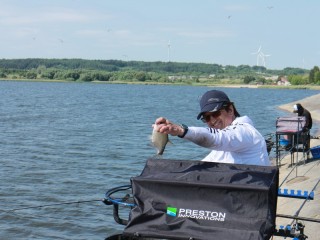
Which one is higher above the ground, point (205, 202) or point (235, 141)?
point (235, 141)

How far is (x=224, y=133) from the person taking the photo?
402 centimetres

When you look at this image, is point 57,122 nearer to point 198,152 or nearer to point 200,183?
point 198,152

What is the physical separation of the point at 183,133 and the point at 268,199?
0.66 m

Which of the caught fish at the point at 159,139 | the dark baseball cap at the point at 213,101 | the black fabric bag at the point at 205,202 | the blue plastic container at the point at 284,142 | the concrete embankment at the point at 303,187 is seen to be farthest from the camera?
the blue plastic container at the point at 284,142

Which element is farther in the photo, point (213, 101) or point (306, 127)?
point (306, 127)

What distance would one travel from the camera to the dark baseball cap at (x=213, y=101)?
170 inches

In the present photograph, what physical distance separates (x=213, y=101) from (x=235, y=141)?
14.9 inches

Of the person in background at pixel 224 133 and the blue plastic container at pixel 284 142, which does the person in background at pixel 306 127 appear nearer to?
the blue plastic container at pixel 284 142

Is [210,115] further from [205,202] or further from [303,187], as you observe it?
[303,187]

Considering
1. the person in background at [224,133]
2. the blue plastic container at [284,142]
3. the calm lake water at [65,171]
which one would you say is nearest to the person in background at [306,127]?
the blue plastic container at [284,142]

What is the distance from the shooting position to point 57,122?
43.6m

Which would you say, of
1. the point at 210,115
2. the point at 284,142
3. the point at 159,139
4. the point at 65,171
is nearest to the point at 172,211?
the point at 159,139

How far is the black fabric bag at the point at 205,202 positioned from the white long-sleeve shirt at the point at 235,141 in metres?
0.17

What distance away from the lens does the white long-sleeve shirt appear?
3912mm
